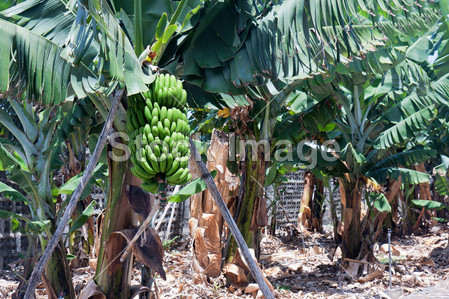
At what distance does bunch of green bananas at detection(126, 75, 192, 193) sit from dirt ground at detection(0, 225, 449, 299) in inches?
63.0

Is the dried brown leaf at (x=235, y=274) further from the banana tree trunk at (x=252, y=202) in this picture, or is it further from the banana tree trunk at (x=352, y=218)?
the banana tree trunk at (x=352, y=218)

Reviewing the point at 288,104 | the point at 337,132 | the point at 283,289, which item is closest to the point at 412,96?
the point at 337,132

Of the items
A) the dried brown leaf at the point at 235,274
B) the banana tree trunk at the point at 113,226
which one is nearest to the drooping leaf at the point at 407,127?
the dried brown leaf at the point at 235,274

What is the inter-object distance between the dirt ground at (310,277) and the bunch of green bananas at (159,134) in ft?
5.25

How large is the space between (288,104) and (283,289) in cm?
234

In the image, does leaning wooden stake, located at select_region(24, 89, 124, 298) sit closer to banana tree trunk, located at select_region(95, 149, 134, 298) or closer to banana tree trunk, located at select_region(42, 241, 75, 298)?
banana tree trunk, located at select_region(95, 149, 134, 298)

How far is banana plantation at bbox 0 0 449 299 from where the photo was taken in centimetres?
227

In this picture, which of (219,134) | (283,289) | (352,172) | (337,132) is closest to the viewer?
(283,289)

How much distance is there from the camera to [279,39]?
8.24ft

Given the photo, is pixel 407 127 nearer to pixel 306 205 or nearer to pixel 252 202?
pixel 252 202

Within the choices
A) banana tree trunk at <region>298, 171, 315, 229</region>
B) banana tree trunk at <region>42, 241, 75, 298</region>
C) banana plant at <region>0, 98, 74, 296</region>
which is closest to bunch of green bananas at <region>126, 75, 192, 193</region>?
banana plant at <region>0, 98, 74, 296</region>

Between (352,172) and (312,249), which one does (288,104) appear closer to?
(352,172)

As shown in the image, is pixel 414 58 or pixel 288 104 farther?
pixel 414 58

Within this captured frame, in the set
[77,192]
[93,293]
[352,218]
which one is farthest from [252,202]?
[77,192]
